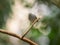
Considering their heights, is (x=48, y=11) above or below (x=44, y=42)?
above

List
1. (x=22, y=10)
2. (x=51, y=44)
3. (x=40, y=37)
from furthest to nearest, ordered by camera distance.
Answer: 1. (x=22, y=10)
2. (x=40, y=37)
3. (x=51, y=44)

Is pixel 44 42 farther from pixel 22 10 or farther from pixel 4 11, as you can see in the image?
pixel 22 10

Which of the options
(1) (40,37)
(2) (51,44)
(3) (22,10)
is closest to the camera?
(2) (51,44)

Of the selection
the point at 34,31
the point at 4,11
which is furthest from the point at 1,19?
the point at 34,31

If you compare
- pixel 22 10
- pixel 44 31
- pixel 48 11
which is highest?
pixel 48 11

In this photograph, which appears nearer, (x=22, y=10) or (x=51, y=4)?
(x=51, y=4)

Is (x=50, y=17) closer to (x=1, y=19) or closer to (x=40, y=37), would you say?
(x=40, y=37)

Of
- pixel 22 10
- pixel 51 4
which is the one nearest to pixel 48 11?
pixel 51 4
